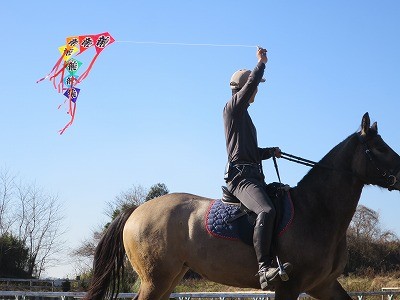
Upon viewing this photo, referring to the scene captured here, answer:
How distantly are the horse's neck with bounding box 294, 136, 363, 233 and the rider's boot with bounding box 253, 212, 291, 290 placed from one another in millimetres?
592

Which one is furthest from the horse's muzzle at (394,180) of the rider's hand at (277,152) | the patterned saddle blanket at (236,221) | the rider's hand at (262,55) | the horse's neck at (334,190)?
the rider's hand at (262,55)

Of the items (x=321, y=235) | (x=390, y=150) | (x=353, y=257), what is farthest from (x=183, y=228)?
(x=353, y=257)

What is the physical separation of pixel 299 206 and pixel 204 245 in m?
1.27

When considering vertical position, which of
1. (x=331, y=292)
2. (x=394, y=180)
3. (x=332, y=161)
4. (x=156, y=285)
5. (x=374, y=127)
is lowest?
(x=331, y=292)

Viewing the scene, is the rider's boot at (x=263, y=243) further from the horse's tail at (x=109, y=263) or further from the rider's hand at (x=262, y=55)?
the horse's tail at (x=109, y=263)

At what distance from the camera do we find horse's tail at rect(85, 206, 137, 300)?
8.82m

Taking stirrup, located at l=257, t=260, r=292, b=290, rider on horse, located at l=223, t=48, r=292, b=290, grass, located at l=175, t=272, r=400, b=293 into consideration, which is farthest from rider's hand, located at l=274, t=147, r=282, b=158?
grass, located at l=175, t=272, r=400, b=293

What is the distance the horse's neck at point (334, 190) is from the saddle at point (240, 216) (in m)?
0.21

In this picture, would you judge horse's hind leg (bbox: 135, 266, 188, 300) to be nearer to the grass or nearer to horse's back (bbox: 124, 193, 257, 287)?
horse's back (bbox: 124, 193, 257, 287)

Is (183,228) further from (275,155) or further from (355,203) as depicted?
(355,203)

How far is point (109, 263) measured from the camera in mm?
8992

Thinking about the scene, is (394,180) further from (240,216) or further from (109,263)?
(109,263)

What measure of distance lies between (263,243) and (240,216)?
59cm

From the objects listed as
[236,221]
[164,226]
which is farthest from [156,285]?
[236,221]
